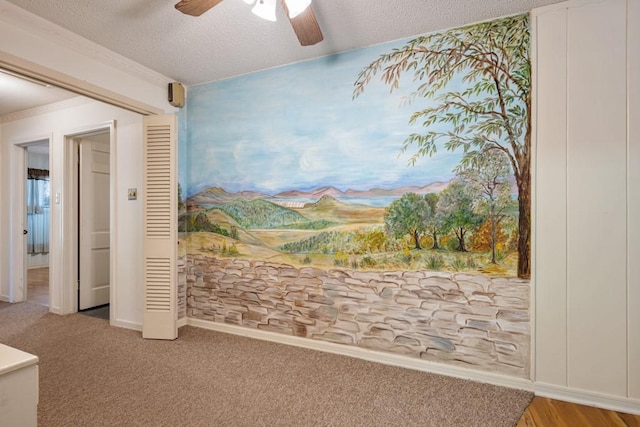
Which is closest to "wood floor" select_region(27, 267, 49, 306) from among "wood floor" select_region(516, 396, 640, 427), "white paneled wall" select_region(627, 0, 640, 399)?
"wood floor" select_region(516, 396, 640, 427)

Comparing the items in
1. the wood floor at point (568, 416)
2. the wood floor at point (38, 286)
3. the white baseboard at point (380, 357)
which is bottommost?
the wood floor at point (38, 286)

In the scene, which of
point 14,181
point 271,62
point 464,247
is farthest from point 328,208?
point 14,181

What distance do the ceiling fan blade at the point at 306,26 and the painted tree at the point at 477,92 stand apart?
820 millimetres

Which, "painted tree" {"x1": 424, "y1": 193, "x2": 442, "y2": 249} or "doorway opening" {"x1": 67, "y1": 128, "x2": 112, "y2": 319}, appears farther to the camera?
"doorway opening" {"x1": 67, "y1": 128, "x2": 112, "y2": 319}

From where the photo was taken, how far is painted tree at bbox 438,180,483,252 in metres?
2.33

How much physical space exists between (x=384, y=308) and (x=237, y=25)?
2327mm

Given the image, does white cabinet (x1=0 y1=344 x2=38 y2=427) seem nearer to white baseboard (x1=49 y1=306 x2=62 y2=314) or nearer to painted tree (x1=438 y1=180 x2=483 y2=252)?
painted tree (x1=438 y1=180 x2=483 y2=252)

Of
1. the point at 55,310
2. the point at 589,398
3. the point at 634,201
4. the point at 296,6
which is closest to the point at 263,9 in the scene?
the point at 296,6

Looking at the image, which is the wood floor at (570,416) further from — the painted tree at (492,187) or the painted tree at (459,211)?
the painted tree at (459,211)

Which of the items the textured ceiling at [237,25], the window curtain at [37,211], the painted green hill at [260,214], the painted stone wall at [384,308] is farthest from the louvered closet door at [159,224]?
the window curtain at [37,211]

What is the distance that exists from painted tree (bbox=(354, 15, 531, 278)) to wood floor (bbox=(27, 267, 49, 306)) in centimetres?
492

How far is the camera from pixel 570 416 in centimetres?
191

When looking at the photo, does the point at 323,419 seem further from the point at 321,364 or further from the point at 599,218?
the point at 599,218

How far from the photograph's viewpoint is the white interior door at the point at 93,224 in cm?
394
